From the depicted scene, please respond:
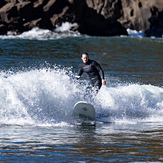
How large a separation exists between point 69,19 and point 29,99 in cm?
8355

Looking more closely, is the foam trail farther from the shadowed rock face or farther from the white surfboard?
the shadowed rock face

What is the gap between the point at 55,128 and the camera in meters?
12.1

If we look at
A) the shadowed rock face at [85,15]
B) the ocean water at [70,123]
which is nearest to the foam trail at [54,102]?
the ocean water at [70,123]

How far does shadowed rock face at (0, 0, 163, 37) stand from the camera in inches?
3484

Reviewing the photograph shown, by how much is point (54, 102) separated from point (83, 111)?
1.43 meters

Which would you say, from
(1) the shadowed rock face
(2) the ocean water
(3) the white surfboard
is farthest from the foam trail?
(1) the shadowed rock face

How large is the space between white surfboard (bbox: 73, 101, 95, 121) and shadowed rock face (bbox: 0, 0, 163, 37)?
247ft

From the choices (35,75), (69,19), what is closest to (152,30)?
(69,19)

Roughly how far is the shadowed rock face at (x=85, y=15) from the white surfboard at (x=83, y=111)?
75276mm

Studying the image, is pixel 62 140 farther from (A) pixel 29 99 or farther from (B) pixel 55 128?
(A) pixel 29 99

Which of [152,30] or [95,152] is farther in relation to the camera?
[152,30]

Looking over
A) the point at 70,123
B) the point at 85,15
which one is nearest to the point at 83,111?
the point at 70,123

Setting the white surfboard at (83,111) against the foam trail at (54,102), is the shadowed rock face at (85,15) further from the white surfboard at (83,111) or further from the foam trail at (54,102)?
the white surfboard at (83,111)

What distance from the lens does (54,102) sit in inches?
576
